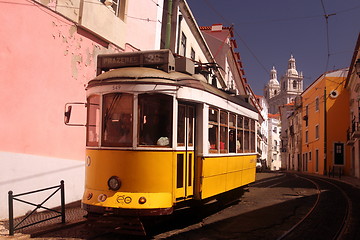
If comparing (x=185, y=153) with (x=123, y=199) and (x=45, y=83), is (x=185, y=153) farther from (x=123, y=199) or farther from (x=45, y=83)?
(x=45, y=83)

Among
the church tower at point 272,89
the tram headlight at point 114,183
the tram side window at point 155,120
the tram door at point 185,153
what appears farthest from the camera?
the church tower at point 272,89

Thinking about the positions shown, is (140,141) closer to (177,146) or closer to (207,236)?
(177,146)

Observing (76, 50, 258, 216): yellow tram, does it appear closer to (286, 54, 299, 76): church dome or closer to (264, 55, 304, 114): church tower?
(264, 55, 304, 114): church tower

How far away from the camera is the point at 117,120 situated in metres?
6.51

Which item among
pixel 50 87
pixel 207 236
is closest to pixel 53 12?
pixel 50 87

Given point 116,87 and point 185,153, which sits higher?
point 116,87

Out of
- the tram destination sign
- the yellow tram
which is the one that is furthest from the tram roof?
the tram destination sign

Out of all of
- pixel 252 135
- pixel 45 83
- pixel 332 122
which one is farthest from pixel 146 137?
pixel 332 122

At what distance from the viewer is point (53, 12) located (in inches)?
383

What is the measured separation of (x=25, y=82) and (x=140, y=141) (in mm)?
4225

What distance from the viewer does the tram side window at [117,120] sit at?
6.40 m

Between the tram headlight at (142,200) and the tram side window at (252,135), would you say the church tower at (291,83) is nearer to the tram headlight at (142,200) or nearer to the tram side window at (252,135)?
the tram side window at (252,135)

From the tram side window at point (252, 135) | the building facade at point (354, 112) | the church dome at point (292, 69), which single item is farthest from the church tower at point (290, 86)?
the tram side window at point (252, 135)

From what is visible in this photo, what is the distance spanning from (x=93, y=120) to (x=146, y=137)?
1219 millimetres
